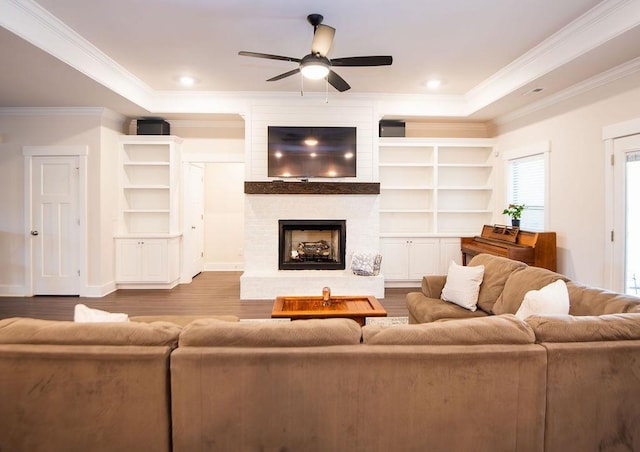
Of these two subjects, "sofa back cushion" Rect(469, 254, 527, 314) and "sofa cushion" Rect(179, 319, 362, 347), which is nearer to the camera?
"sofa cushion" Rect(179, 319, 362, 347)

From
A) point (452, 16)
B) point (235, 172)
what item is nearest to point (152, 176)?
point (235, 172)

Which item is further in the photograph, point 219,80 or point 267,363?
point 219,80

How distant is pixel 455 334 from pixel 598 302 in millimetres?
1115

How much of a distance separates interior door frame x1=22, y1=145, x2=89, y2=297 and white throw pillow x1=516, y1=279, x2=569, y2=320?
544 centimetres

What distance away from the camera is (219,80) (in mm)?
4566

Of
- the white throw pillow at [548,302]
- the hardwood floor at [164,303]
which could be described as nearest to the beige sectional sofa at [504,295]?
the white throw pillow at [548,302]

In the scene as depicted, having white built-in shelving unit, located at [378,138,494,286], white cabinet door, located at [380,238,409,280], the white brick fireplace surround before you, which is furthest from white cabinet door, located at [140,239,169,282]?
white built-in shelving unit, located at [378,138,494,286]

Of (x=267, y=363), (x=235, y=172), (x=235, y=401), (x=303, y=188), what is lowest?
(x=235, y=401)

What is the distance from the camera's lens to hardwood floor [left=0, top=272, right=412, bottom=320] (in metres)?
4.29

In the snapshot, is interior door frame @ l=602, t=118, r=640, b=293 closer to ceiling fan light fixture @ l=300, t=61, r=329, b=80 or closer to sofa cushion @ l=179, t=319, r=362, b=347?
ceiling fan light fixture @ l=300, t=61, r=329, b=80

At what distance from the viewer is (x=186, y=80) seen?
4547 mm

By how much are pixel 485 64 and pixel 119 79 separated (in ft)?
14.2

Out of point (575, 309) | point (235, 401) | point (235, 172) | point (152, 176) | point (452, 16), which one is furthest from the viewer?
point (235, 172)

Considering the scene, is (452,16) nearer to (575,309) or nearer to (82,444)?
(575,309)
